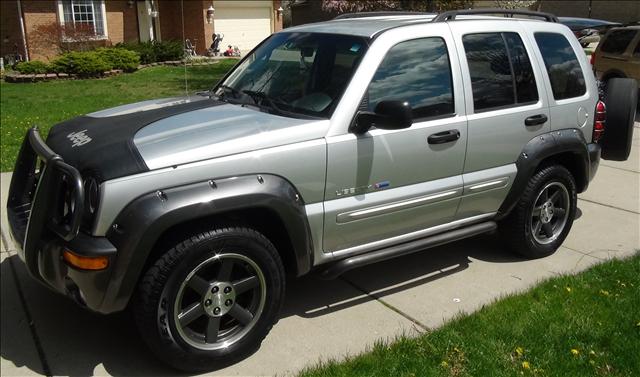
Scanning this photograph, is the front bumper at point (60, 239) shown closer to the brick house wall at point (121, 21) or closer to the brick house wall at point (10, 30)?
the brick house wall at point (10, 30)

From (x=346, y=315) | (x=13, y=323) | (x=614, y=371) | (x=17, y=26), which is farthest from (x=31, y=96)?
(x=614, y=371)

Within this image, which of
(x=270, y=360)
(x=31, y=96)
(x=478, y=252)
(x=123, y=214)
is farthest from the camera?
(x=31, y=96)

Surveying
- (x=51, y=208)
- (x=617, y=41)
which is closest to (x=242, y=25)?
(x=617, y=41)

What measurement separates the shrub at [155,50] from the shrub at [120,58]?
1.58 m

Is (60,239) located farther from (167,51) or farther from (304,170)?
(167,51)

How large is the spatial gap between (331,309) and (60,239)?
186cm

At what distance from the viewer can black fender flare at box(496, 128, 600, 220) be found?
4.69 m

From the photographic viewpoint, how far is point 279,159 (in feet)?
11.7

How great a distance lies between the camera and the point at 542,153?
4723 mm

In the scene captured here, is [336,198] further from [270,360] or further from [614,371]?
[614,371]

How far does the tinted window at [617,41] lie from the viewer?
43.4ft

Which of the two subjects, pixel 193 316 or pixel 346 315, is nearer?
pixel 193 316

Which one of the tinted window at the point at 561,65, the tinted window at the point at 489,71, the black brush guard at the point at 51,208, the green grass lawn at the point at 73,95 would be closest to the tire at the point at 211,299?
the black brush guard at the point at 51,208

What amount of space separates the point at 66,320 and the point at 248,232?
157cm
